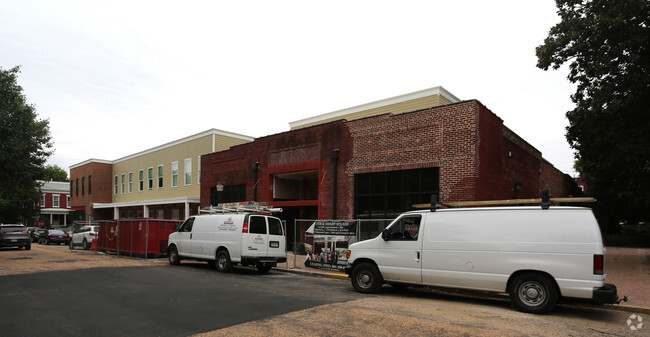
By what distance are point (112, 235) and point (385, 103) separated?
15521 millimetres

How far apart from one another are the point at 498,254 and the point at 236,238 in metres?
8.46

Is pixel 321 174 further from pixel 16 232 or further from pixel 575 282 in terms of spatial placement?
pixel 16 232

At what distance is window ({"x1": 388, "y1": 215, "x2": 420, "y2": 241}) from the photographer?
961cm

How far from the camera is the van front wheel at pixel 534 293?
7750 mm

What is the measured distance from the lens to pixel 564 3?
15875mm

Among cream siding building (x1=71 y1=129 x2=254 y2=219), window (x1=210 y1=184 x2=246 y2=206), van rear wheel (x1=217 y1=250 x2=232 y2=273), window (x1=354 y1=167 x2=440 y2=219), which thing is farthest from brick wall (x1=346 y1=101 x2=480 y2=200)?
cream siding building (x1=71 y1=129 x2=254 y2=219)

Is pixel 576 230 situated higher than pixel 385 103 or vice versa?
pixel 385 103

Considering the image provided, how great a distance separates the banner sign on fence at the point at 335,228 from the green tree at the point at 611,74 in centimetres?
968

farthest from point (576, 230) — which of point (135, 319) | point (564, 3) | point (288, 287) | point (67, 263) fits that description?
point (67, 263)

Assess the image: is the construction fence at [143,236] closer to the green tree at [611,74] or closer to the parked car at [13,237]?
the parked car at [13,237]

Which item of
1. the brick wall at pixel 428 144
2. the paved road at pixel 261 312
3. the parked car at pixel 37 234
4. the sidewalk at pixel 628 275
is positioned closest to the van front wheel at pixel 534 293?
the paved road at pixel 261 312

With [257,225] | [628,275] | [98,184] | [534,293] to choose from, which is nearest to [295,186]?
[257,225]

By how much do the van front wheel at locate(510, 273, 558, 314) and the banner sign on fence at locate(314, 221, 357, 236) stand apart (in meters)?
6.05

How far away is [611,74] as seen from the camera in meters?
15.1
